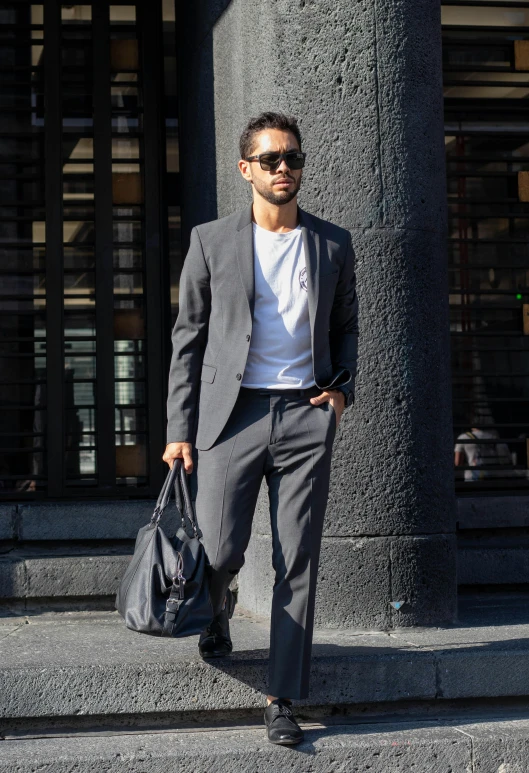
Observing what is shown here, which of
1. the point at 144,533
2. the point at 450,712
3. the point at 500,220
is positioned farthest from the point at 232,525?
the point at 500,220

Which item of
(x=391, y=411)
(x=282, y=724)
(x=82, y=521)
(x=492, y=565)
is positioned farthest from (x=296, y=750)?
(x=82, y=521)

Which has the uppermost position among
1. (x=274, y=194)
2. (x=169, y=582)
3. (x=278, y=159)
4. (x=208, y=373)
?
(x=278, y=159)

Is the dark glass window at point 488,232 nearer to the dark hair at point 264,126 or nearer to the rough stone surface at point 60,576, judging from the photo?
the rough stone surface at point 60,576

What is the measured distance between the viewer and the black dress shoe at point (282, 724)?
435 cm

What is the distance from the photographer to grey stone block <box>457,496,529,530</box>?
22.9ft

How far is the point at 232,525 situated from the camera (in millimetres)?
4332

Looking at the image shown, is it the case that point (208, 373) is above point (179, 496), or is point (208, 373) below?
above

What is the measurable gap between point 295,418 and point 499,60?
4.48m

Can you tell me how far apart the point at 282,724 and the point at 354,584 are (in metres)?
1.21

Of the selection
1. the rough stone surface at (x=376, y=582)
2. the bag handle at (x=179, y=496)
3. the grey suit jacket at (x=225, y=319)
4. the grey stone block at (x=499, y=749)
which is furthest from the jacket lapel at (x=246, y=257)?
the grey stone block at (x=499, y=749)

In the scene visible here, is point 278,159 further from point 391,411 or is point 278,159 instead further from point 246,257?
point 391,411

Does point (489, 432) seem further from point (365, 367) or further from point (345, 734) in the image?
point (345, 734)

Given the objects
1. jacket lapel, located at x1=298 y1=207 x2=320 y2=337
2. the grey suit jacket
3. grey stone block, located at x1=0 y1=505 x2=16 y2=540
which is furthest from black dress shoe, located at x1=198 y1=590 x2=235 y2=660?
grey stone block, located at x1=0 y1=505 x2=16 y2=540

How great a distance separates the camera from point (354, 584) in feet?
17.9
